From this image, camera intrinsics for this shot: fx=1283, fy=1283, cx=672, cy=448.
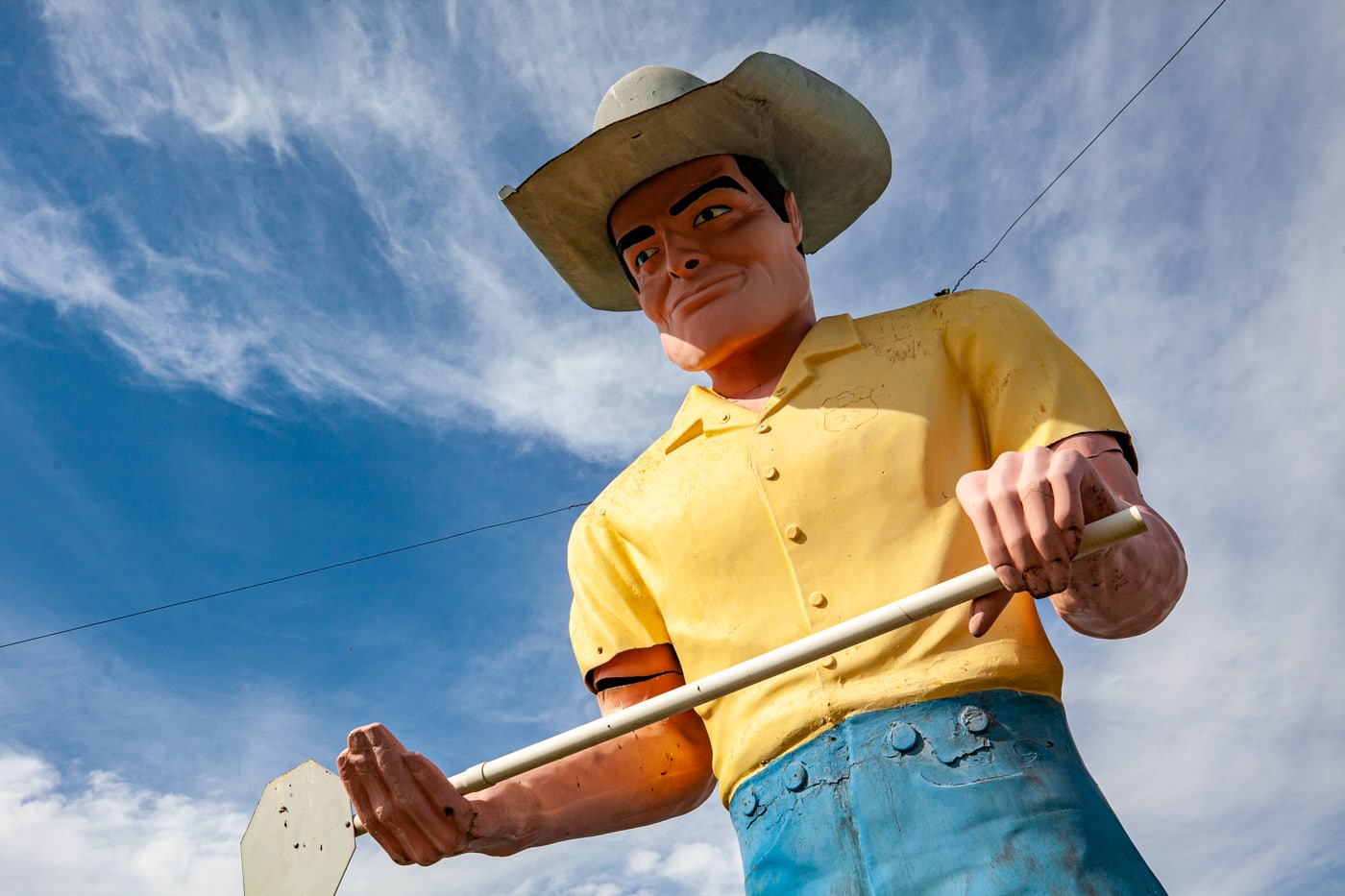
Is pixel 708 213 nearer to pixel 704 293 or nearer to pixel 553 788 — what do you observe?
pixel 704 293

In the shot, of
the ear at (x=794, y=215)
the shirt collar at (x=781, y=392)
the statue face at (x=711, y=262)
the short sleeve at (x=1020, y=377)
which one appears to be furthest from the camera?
the ear at (x=794, y=215)

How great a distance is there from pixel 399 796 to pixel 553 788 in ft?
1.41

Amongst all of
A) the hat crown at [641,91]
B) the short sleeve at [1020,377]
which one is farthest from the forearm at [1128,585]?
the hat crown at [641,91]

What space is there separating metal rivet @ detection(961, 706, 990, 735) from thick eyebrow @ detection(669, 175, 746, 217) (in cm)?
145

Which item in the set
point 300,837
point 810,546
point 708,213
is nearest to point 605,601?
point 810,546

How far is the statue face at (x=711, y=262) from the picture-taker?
3.12 metres

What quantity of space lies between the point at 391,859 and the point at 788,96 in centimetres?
200

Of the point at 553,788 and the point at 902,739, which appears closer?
the point at 902,739

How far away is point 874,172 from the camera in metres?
3.56

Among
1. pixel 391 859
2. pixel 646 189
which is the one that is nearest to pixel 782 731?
pixel 391 859

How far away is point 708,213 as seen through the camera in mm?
3199

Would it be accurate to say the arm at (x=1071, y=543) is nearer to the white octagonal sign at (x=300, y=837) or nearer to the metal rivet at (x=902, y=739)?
the metal rivet at (x=902, y=739)

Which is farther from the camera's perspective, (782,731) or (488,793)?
(488,793)

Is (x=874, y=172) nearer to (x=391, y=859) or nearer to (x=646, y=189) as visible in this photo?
(x=646, y=189)
